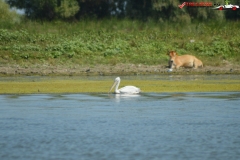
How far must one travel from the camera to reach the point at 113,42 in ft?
111

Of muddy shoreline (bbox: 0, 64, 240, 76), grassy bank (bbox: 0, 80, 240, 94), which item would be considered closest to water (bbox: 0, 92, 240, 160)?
grassy bank (bbox: 0, 80, 240, 94)

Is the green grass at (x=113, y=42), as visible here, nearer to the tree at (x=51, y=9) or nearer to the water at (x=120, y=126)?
the tree at (x=51, y=9)

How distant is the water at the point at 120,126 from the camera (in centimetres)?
1285

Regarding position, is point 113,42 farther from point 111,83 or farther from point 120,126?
point 120,126

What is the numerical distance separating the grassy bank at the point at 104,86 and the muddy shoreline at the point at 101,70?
3098mm

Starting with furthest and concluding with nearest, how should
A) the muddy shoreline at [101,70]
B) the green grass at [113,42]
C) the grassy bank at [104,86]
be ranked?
the green grass at [113,42] → the muddy shoreline at [101,70] → the grassy bank at [104,86]

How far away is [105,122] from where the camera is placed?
53.4ft

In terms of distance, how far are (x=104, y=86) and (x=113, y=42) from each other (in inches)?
393

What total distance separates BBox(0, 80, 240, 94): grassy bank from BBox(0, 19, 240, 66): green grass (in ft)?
17.2

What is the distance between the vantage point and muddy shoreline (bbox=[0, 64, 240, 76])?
2891 cm

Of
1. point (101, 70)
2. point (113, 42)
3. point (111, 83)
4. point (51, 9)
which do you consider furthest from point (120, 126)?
point (51, 9)

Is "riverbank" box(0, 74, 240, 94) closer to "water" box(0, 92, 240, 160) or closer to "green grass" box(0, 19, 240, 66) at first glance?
"water" box(0, 92, 240, 160)

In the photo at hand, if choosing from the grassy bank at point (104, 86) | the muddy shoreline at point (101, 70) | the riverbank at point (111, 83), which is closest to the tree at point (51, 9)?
the muddy shoreline at point (101, 70)

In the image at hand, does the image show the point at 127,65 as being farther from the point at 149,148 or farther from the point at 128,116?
the point at 149,148
